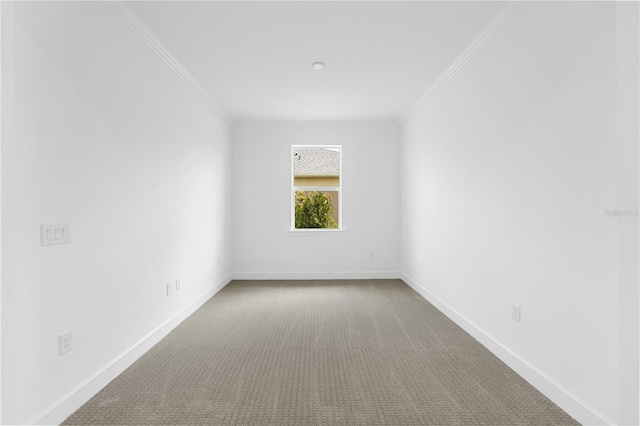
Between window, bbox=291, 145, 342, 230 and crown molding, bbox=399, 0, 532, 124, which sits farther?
window, bbox=291, 145, 342, 230

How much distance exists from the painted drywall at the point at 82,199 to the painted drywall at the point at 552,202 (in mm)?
2790

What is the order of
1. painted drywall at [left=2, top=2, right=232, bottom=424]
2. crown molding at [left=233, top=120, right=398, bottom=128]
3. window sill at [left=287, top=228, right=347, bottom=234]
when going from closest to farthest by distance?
painted drywall at [left=2, top=2, right=232, bottom=424], crown molding at [left=233, top=120, right=398, bottom=128], window sill at [left=287, top=228, right=347, bottom=234]

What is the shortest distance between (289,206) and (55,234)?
14.0 ft

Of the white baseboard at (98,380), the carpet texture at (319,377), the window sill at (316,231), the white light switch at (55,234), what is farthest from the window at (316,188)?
the white light switch at (55,234)

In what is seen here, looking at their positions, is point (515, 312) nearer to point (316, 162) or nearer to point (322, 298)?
point (322, 298)

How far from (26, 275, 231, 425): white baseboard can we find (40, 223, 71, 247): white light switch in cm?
85

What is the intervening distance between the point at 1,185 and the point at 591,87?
2879 mm

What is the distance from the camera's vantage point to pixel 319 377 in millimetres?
2465

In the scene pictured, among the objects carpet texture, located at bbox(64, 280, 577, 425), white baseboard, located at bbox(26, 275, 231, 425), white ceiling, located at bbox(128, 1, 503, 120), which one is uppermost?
white ceiling, located at bbox(128, 1, 503, 120)

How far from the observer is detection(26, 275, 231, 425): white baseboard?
1.89 metres

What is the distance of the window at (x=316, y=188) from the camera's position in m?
6.29

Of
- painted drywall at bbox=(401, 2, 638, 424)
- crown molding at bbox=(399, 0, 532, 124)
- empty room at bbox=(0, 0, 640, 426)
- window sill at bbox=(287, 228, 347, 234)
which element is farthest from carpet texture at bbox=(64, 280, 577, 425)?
crown molding at bbox=(399, 0, 532, 124)

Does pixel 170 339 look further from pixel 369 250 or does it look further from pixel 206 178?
pixel 369 250

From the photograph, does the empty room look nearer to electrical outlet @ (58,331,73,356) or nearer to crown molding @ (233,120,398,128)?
electrical outlet @ (58,331,73,356)
